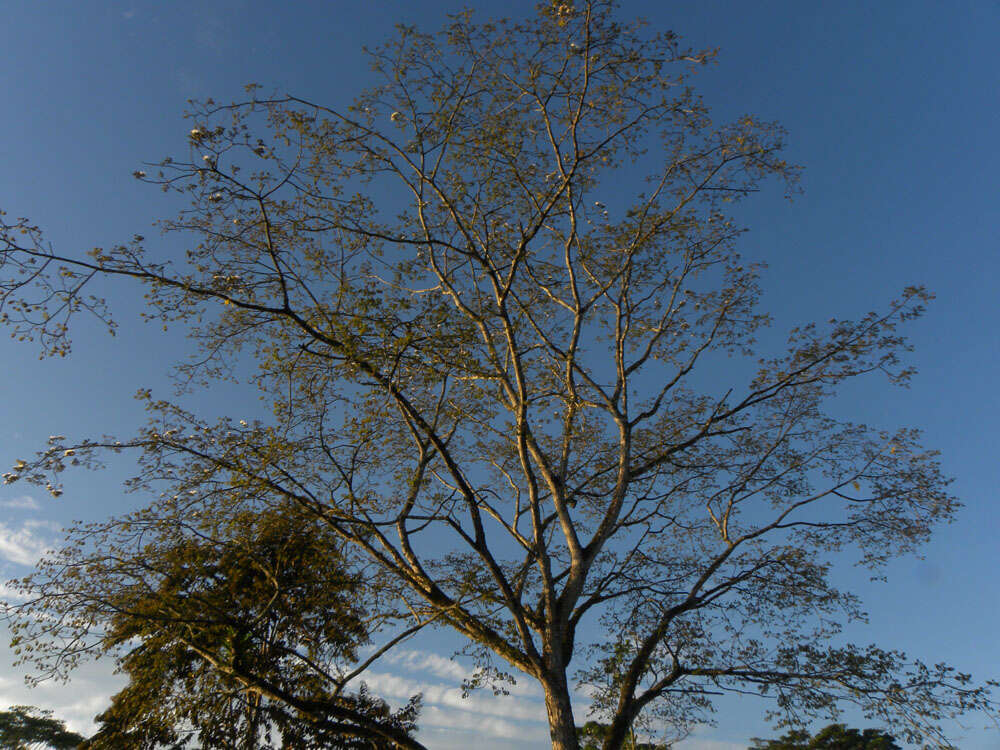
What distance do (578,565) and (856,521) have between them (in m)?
5.86

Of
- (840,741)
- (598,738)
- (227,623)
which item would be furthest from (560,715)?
(840,741)

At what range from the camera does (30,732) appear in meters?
37.6

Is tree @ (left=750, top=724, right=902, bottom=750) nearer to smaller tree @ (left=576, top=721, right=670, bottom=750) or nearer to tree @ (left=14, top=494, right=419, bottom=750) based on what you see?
smaller tree @ (left=576, top=721, right=670, bottom=750)

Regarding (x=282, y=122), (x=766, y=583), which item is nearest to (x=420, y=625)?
(x=766, y=583)

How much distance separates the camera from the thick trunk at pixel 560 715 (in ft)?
25.4

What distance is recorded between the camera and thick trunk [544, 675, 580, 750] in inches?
305

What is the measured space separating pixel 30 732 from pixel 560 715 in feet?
154

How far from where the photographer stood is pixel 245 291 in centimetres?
790

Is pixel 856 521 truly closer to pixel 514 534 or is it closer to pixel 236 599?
pixel 514 534

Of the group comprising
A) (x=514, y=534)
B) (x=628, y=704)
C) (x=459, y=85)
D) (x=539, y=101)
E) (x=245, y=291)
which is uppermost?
(x=539, y=101)

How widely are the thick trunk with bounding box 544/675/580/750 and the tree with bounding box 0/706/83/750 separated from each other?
43298 mm

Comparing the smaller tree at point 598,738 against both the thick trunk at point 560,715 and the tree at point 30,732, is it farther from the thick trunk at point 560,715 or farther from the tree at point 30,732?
the tree at point 30,732

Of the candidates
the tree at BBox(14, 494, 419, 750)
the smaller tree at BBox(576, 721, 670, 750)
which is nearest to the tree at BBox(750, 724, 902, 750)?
the smaller tree at BBox(576, 721, 670, 750)

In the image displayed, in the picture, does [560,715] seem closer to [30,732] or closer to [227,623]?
[227,623]
